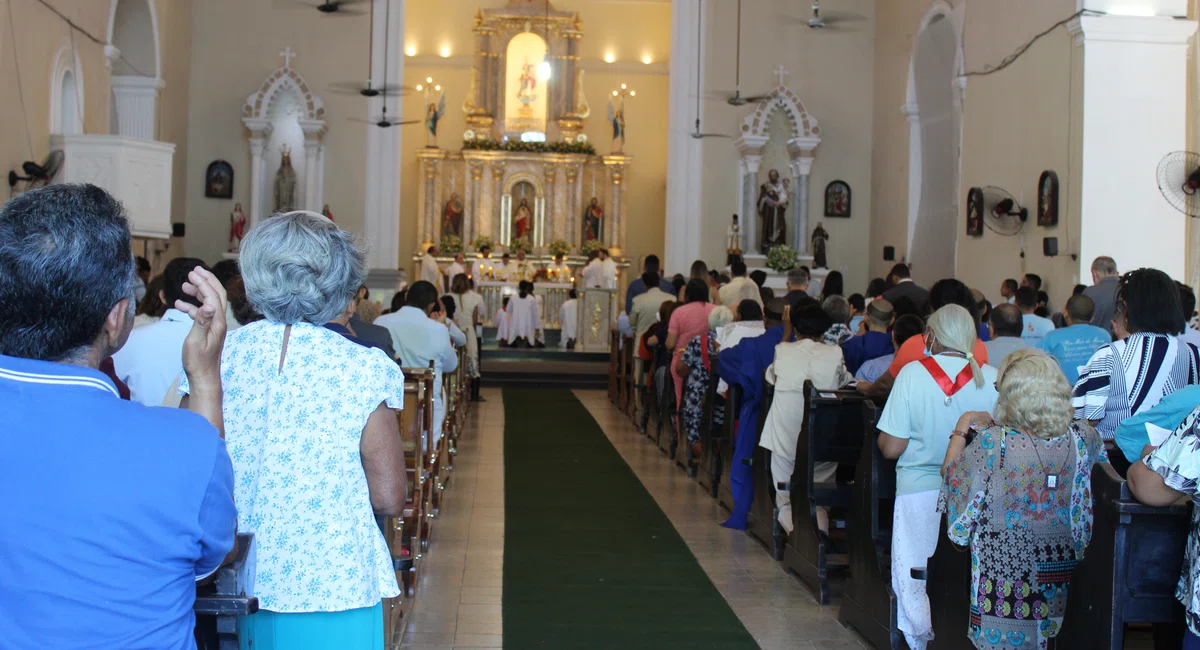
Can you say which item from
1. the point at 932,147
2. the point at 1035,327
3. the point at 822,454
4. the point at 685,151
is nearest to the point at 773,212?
the point at 685,151

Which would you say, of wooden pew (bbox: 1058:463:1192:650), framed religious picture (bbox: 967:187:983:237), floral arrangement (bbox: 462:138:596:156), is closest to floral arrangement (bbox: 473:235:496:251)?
floral arrangement (bbox: 462:138:596:156)

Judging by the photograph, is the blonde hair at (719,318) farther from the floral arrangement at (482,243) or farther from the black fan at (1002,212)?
the floral arrangement at (482,243)

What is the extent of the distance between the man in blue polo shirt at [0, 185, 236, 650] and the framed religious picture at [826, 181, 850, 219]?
18.1 metres

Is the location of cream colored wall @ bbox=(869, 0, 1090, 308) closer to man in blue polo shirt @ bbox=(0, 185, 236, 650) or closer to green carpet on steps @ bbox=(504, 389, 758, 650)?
green carpet on steps @ bbox=(504, 389, 758, 650)

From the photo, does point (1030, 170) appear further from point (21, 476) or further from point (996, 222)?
point (21, 476)

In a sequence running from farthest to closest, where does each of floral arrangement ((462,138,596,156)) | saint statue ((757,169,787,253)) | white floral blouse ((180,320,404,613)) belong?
floral arrangement ((462,138,596,156)), saint statue ((757,169,787,253)), white floral blouse ((180,320,404,613))

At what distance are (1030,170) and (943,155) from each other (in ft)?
13.6

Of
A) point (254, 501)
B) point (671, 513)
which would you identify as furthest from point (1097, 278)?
point (254, 501)

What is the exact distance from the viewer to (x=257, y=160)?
18.2m

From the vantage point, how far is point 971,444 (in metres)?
4.02

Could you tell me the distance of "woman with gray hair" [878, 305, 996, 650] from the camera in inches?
186

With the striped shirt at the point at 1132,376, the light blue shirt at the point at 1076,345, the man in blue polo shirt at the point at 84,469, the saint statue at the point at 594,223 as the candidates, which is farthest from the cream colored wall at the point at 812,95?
the man in blue polo shirt at the point at 84,469

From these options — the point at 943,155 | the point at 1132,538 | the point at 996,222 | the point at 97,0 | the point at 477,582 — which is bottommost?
the point at 477,582

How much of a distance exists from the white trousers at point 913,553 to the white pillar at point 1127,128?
7615 millimetres
